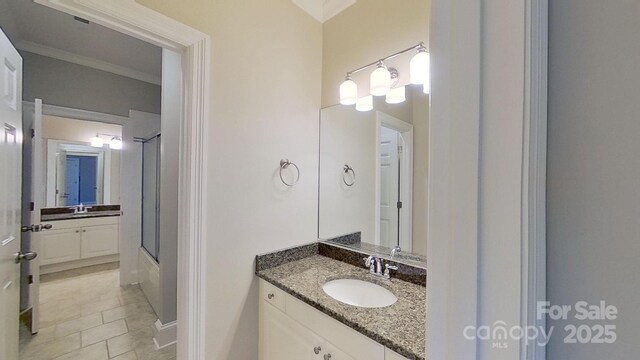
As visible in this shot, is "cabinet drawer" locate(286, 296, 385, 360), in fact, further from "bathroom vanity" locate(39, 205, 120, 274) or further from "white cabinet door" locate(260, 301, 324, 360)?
"bathroom vanity" locate(39, 205, 120, 274)

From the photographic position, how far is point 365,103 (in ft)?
5.42

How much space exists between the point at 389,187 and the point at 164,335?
2.12m

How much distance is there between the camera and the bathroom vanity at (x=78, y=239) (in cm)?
348

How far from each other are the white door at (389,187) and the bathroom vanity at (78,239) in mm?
4395

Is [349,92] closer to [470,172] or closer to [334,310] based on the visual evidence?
[334,310]

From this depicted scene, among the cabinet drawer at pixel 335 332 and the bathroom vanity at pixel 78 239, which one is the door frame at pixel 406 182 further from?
the bathroom vanity at pixel 78 239

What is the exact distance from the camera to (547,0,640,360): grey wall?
0.32m

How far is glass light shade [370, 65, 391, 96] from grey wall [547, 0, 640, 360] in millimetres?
1112

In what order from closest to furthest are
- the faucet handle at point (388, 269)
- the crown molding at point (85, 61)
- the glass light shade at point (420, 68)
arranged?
1. the glass light shade at point (420, 68)
2. the faucet handle at point (388, 269)
3. the crown molding at point (85, 61)

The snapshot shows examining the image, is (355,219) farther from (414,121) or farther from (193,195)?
(193,195)

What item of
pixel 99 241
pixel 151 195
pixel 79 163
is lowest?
pixel 99 241

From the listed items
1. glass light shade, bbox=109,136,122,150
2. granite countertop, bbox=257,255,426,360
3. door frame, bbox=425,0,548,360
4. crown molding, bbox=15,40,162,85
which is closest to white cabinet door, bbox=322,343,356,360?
granite countertop, bbox=257,255,426,360

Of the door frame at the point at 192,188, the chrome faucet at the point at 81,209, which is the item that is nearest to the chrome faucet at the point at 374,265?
the door frame at the point at 192,188

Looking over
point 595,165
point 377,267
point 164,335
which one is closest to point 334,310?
point 377,267
